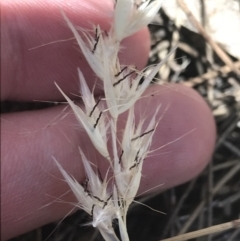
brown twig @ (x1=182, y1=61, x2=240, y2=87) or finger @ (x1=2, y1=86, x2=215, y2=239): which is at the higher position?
brown twig @ (x1=182, y1=61, x2=240, y2=87)

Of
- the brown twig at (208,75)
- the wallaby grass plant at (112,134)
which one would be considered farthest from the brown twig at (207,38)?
the wallaby grass plant at (112,134)

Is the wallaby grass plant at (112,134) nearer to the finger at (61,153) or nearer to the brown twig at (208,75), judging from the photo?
the finger at (61,153)

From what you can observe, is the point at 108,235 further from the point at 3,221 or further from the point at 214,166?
the point at 214,166

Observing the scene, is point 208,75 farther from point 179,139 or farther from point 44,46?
point 44,46

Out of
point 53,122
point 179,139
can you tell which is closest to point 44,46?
point 53,122

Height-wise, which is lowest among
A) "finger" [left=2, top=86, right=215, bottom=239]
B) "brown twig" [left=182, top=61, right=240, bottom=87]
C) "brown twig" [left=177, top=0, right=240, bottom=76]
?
"finger" [left=2, top=86, right=215, bottom=239]

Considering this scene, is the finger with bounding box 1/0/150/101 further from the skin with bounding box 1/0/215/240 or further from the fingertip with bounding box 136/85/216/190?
the fingertip with bounding box 136/85/216/190

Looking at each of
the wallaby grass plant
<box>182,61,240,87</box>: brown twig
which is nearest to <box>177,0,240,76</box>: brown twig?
<box>182,61,240,87</box>: brown twig

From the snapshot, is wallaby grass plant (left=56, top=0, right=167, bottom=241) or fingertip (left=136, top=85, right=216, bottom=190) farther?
fingertip (left=136, top=85, right=216, bottom=190)
